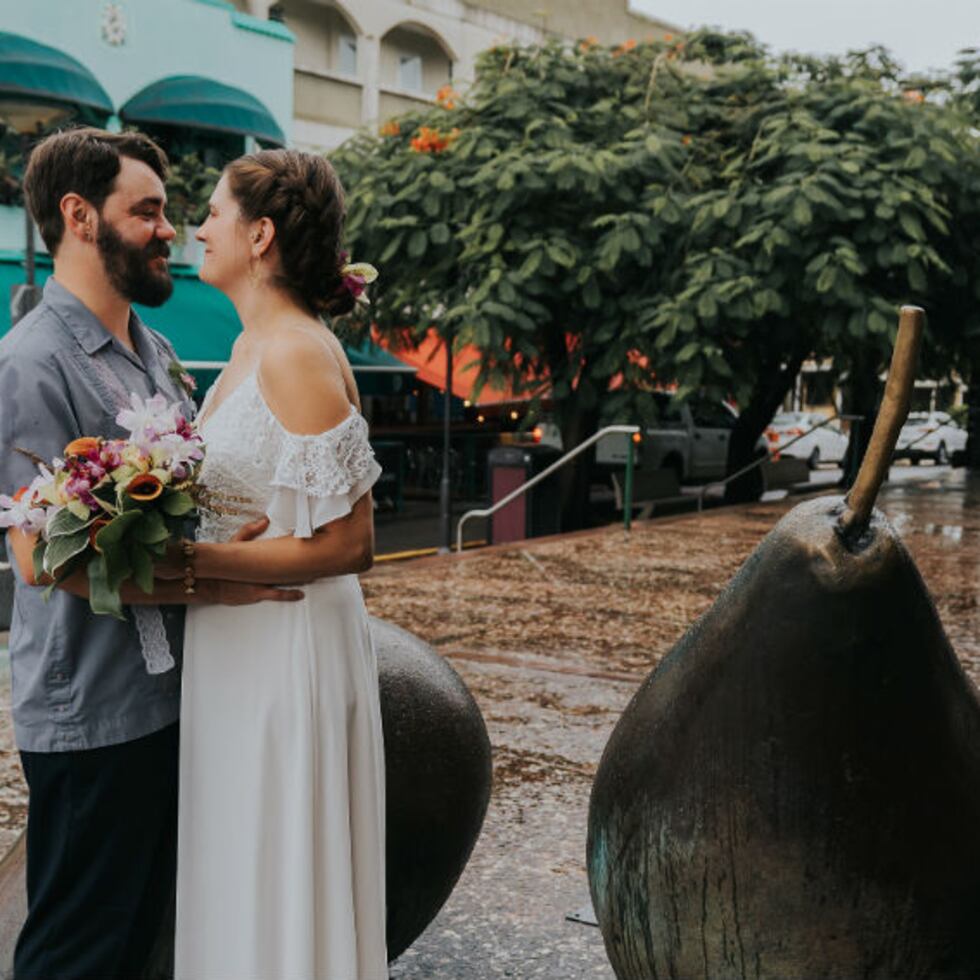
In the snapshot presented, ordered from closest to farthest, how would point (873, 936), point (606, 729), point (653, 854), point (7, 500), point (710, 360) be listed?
1. point (7, 500)
2. point (873, 936)
3. point (653, 854)
4. point (606, 729)
5. point (710, 360)

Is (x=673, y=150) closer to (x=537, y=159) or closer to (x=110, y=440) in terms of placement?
(x=537, y=159)

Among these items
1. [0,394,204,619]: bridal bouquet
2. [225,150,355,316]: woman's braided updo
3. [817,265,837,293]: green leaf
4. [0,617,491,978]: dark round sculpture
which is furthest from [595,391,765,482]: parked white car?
[0,394,204,619]: bridal bouquet

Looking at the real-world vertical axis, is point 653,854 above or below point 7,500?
below

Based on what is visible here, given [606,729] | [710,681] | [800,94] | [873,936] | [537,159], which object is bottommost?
[606,729]

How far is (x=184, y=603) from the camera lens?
2.37 metres

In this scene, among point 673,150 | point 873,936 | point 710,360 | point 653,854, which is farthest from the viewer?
point 673,150

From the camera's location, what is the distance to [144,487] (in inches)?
85.3

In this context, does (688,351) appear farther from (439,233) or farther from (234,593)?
(234,593)

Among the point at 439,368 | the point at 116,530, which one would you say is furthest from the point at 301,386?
the point at 439,368

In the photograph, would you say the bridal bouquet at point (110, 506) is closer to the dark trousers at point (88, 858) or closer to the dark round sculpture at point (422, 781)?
the dark trousers at point (88, 858)

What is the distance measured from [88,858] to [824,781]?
1.27 meters

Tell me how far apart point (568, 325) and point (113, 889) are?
1235cm

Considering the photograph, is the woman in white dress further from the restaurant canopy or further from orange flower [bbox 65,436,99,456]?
the restaurant canopy

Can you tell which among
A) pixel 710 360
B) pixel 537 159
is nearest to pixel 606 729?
pixel 710 360
